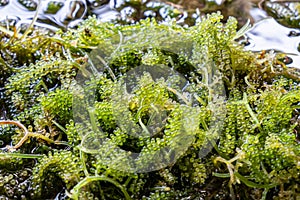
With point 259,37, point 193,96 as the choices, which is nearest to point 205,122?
point 193,96

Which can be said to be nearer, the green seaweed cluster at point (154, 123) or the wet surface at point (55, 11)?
the green seaweed cluster at point (154, 123)

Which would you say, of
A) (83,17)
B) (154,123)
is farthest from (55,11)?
(154,123)

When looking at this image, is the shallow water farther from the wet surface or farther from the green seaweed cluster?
the green seaweed cluster

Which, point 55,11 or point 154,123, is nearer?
point 154,123

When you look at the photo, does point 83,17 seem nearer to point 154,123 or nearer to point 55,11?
point 55,11

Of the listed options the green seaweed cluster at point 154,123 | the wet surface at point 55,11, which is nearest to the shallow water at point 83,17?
the wet surface at point 55,11

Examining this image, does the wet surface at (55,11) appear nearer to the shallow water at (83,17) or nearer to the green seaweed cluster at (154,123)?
the shallow water at (83,17)
